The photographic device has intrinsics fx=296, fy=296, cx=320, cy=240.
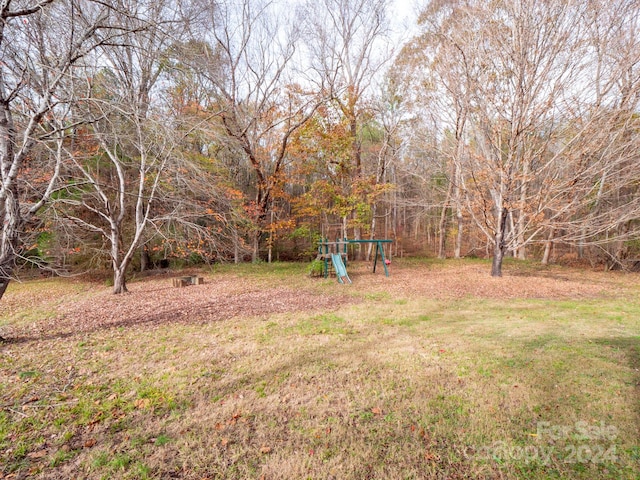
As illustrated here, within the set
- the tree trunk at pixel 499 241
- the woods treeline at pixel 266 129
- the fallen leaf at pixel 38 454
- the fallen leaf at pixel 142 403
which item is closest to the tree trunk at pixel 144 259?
the woods treeline at pixel 266 129

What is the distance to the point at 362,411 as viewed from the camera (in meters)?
2.79

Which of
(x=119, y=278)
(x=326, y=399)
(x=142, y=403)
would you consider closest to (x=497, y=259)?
(x=326, y=399)

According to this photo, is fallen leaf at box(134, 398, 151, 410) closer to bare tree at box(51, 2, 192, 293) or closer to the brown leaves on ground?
the brown leaves on ground

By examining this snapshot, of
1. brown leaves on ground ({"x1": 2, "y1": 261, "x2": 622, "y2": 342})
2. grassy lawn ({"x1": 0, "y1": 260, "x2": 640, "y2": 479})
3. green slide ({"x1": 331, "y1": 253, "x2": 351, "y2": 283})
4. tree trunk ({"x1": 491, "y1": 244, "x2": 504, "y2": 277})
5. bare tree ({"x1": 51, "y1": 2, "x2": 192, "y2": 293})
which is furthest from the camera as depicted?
tree trunk ({"x1": 491, "y1": 244, "x2": 504, "y2": 277})

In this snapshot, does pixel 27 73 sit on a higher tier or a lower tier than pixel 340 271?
higher

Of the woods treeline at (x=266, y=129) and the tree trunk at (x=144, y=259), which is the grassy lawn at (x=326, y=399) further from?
the tree trunk at (x=144, y=259)

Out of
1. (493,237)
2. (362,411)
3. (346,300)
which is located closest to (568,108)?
(493,237)

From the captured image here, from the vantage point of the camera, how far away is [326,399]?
9.78ft

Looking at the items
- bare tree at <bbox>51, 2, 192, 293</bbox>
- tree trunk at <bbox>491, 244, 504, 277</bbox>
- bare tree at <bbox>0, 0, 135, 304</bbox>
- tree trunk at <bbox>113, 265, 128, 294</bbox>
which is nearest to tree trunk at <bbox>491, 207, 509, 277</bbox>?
tree trunk at <bbox>491, 244, 504, 277</bbox>

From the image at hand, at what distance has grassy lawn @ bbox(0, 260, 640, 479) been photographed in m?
2.18

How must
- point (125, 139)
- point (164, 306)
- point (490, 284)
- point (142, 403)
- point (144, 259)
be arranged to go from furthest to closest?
point (144, 259), point (490, 284), point (125, 139), point (164, 306), point (142, 403)

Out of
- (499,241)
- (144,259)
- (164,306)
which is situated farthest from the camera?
(144,259)

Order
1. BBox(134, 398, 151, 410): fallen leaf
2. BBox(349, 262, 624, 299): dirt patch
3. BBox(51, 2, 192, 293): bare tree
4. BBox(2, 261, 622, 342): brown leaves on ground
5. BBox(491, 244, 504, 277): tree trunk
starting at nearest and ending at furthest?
BBox(134, 398, 151, 410): fallen leaf → BBox(51, 2, 192, 293): bare tree → BBox(2, 261, 622, 342): brown leaves on ground → BBox(349, 262, 624, 299): dirt patch → BBox(491, 244, 504, 277): tree trunk

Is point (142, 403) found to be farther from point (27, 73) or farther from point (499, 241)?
point (499, 241)
